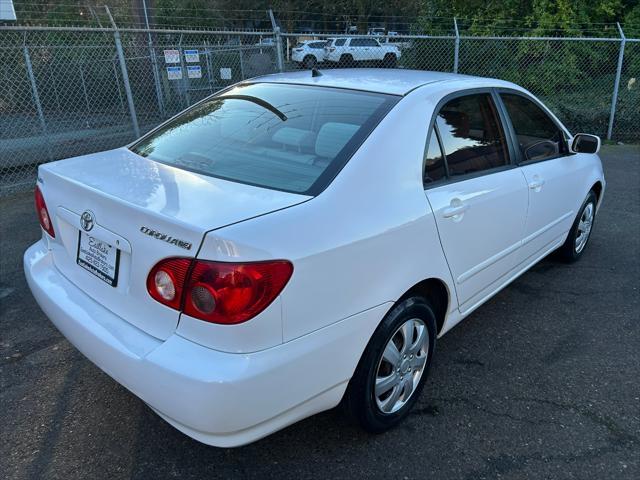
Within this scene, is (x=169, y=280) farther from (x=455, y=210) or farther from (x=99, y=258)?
(x=455, y=210)

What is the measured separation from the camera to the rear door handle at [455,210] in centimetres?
257

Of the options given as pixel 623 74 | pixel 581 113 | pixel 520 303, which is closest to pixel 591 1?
pixel 623 74

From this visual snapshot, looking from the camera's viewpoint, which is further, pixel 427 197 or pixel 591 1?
pixel 591 1

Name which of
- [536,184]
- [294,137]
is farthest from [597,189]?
[294,137]

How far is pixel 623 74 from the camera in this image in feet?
37.6

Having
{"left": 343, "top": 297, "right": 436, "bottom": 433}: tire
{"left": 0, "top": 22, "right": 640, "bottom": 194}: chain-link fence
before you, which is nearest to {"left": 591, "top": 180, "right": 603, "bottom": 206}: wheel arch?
{"left": 343, "top": 297, "right": 436, "bottom": 433}: tire

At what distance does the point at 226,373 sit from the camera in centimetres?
178

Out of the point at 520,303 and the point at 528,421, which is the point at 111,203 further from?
the point at 520,303

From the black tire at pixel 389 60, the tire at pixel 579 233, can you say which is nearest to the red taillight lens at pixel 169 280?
the tire at pixel 579 233

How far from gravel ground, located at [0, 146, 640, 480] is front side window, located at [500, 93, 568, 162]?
1.11m

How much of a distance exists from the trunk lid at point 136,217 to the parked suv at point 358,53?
510 inches

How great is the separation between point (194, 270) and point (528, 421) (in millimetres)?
1848

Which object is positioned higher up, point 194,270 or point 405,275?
point 194,270

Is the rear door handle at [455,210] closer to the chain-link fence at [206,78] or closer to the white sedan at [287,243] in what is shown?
the white sedan at [287,243]
